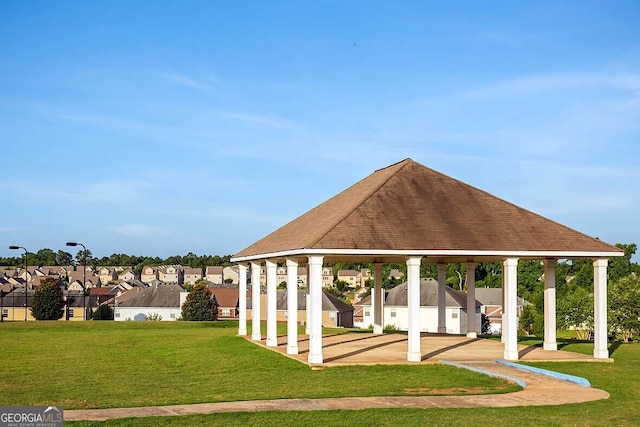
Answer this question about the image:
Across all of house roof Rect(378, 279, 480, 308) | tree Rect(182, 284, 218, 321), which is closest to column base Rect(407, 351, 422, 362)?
tree Rect(182, 284, 218, 321)

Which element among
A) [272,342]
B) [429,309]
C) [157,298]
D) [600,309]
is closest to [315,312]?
[272,342]

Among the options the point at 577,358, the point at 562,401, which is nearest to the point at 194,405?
the point at 562,401

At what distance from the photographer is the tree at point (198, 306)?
84875 mm

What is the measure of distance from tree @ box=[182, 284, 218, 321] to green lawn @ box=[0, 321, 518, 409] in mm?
46715

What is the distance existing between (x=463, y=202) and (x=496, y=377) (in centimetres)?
952

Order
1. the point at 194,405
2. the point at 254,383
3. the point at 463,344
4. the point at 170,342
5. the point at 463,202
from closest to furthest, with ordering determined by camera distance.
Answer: the point at 194,405 → the point at 254,383 → the point at 463,202 → the point at 463,344 → the point at 170,342

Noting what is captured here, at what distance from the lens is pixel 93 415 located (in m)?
16.9

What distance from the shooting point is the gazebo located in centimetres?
2638

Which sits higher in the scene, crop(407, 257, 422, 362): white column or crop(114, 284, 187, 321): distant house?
crop(407, 257, 422, 362): white column

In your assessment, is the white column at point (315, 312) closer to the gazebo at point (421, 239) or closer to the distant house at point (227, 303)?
the gazebo at point (421, 239)

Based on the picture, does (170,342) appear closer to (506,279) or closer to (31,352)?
(31,352)

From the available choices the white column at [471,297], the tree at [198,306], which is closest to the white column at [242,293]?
the white column at [471,297]

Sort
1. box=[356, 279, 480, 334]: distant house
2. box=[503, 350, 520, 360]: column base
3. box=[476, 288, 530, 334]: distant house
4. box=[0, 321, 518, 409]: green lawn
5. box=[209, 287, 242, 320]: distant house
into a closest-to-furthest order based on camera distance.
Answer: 1. box=[0, 321, 518, 409]: green lawn
2. box=[503, 350, 520, 360]: column base
3. box=[356, 279, 480, 334]: distant house
4. box=[476, 288, 530, 334]: distant house
5. box=[209, 287, 242, 320]: distant house

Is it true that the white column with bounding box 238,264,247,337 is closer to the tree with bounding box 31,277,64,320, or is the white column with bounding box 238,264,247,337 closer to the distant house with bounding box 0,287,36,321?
the tree with bounding box 31,277,64,320
